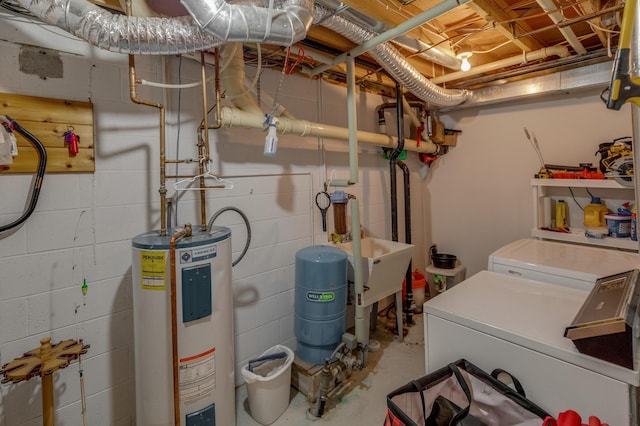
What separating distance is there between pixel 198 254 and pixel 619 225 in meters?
3.15

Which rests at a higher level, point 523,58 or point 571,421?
point 523,58

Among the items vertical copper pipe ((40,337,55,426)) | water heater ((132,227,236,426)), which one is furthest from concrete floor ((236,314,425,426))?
vertical copper pipe ((40,337,55,426))

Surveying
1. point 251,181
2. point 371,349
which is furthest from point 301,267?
point 371,349

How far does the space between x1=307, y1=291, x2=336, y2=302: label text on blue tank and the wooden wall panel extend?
155 centimetres

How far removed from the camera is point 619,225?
2488mm

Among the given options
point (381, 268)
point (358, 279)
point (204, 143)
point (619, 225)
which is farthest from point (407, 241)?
point (204, 143)

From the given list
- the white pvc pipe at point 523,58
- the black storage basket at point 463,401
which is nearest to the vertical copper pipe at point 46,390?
the black storage basket at point 463,401

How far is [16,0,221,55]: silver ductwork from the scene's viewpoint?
4.07ft

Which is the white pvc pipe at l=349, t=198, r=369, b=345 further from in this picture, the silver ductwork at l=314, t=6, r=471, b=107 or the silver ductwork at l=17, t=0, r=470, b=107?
the silver ductwork at l=17, t=0, r=470, b=107

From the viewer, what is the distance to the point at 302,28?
1.33 metres

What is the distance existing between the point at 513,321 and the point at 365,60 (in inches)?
91.2

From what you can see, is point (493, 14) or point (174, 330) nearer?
point (174, 330)

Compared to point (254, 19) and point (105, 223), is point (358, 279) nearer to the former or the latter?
point (105, 223)

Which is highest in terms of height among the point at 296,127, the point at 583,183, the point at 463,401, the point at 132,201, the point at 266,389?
the point at 296,127
